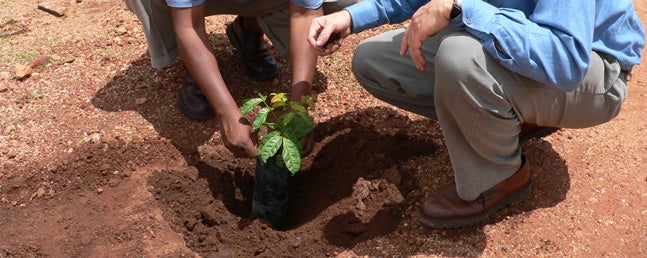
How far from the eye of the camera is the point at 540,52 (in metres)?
2.07

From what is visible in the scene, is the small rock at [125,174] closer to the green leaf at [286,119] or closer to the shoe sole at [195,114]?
the shoe sole at [195,114]

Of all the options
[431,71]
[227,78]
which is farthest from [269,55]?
[431,71]

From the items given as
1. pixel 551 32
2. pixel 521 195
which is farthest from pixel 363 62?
pixel 551 32

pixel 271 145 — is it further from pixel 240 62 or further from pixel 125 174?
pixel 240 62

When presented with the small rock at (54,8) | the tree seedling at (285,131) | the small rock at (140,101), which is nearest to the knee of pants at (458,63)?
the tree seedling at (285,131)

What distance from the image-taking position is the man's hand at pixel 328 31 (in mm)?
2504

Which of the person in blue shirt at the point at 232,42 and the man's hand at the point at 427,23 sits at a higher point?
the man's hand at the point at 427,23

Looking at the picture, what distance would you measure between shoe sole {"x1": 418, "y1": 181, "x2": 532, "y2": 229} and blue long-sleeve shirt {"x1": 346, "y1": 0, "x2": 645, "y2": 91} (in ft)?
1.98

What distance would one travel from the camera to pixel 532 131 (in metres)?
2.82

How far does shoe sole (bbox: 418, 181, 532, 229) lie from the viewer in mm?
2557

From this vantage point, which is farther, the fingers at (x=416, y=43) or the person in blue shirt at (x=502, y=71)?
the fingers at (x=416, y=43)

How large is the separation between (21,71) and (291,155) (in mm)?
1972

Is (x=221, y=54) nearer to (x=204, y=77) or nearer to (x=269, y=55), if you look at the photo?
(x=269, y=55)

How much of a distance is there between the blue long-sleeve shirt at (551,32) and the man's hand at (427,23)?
47 mm
